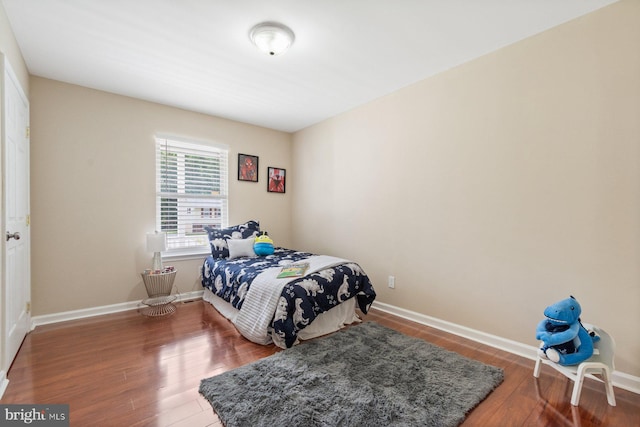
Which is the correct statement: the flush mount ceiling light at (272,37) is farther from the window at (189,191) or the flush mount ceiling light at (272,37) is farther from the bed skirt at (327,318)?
the bed skirt at (327,318)

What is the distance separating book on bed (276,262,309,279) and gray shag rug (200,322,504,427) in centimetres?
61

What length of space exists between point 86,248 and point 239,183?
197cm

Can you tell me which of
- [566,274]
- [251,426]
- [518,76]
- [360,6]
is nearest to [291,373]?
[251,426]

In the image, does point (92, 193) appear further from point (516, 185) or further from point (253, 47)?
point (516, 185)

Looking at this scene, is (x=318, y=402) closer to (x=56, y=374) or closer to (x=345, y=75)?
(x=56, y=374)

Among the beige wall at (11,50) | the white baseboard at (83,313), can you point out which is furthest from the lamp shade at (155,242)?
the beige wall at (11,50)

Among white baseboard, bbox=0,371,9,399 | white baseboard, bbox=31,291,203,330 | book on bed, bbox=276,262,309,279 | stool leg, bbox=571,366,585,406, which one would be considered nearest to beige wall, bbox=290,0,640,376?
stool leg, bbox=571,366,585,406

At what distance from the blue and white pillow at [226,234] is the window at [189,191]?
11.1 inches

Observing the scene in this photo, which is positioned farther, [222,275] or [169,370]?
[222,275]

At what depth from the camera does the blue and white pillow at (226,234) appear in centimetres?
357

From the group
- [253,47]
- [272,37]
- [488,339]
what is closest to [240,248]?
[253,47]

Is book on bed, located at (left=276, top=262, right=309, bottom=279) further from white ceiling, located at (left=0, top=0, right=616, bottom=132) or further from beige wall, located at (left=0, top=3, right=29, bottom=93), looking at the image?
beige wall, located at (left=0, top=3, right=29, bottom=93)

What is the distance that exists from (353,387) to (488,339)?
1395 millimetres

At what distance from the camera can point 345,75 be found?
112 inches
